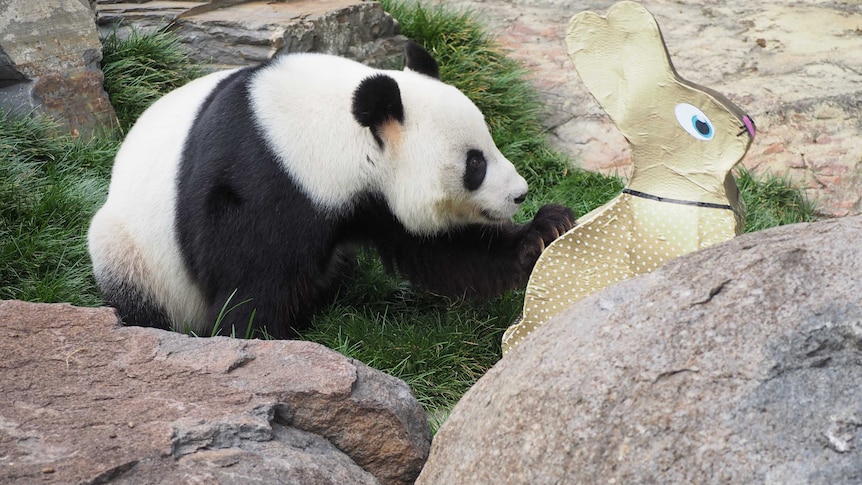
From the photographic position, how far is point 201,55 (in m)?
6.27

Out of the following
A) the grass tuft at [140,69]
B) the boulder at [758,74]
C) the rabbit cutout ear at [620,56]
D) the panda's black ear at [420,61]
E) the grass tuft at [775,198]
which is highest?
the rabbit cutout ear at [620,56]

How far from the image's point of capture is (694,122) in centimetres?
297

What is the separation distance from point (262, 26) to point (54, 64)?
4.35 ft

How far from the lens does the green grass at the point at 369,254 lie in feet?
13.6

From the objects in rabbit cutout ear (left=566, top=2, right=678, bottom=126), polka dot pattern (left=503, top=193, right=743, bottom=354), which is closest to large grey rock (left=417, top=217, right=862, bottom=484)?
polka dot pattern (left=503, top=193, right=743, bottom=354)

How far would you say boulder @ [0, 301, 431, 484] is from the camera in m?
2.21

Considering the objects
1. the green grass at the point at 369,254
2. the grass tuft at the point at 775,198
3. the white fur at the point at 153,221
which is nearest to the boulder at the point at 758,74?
the grass tuft at the point at 775,198

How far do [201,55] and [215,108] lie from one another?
245 cm

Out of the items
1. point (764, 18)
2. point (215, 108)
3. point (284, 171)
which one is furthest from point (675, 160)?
point (764, 18)

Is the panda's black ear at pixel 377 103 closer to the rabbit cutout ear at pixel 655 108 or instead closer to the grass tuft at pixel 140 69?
the rabbit cutout ear at pixel 655 108

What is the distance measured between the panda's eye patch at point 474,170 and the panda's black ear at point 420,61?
1.73 feet

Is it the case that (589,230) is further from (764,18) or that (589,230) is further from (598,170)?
(764,18)

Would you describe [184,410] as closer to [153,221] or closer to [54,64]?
[153,221]

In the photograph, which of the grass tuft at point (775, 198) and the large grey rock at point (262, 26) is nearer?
the grass tuft at point (775, 198)
